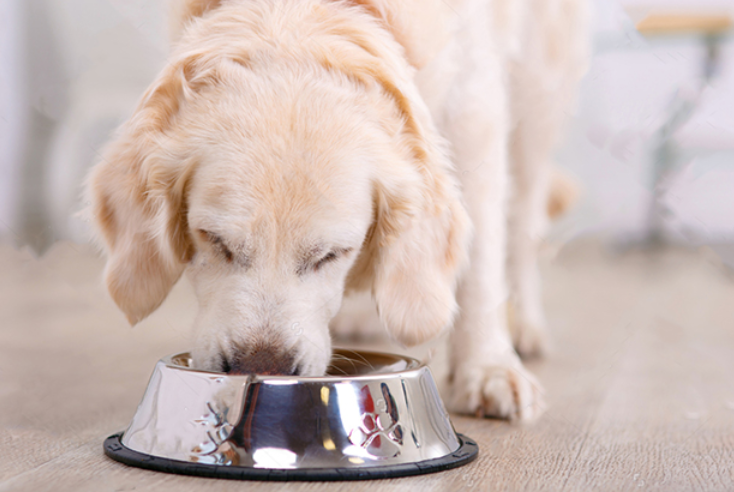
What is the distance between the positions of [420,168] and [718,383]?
0.81 m

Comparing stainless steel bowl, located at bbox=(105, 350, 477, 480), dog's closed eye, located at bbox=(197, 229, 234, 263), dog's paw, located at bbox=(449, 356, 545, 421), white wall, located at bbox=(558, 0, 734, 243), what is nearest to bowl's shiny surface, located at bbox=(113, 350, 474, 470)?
stainless steel bowl, located at bbox=(105, 350, 477, 480)

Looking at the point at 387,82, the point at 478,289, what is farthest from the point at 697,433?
the point at 387,82

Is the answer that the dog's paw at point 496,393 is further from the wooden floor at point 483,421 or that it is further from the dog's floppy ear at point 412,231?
the dog's floppy ear at point 412,231

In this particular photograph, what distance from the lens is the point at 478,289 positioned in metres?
1.24

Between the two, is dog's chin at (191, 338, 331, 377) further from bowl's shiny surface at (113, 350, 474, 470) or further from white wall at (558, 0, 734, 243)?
white wall at (558, 0, 734, 243)

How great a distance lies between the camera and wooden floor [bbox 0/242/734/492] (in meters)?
0.77

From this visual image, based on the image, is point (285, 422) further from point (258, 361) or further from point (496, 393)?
point (496, 393)

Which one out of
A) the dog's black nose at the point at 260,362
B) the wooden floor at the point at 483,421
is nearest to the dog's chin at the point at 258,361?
the dog's black nose at the point at 260,362

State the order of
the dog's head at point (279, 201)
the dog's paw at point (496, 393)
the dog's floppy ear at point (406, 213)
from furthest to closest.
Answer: the dog's paw at point (496, 393) → the dog's floppy ear at point (406, 213) → the dog's head at point (279, 201)

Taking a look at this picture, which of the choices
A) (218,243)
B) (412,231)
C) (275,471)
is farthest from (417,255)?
(275,471)

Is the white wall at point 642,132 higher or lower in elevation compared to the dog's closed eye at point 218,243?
higher

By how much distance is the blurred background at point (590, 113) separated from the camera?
0.90 metres

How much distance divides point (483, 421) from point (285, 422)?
0.45m

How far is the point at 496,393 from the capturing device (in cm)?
109
